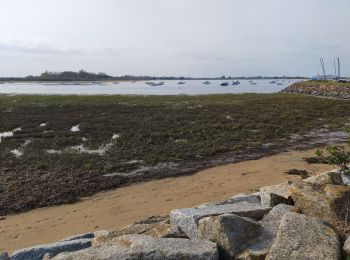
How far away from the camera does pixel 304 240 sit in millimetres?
4730

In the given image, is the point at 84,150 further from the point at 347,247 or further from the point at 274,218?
the point at 347,247

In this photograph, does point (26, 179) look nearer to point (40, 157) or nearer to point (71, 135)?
point (40, 157)

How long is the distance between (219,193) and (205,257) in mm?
6385

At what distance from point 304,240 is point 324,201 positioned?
1.10 meters

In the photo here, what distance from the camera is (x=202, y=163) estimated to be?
15.1 m

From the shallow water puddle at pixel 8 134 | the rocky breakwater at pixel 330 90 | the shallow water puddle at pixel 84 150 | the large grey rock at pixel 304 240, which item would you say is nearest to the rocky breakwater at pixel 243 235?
the large grey rock at pixel 304 240

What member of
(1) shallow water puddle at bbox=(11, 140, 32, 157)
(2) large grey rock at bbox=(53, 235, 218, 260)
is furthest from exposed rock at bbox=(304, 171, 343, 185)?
(1) shallow water puddle at bbox=(11, 140, 32, 157)

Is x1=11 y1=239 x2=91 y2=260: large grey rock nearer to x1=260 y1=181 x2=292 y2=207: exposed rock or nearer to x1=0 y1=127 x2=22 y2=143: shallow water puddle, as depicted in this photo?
x1=260 y1=181 x2=292 y2=207: exposed rock

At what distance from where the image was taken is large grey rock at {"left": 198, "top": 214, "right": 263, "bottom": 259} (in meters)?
4.93

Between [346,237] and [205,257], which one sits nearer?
[205,257]

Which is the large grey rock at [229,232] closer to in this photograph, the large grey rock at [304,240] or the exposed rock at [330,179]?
the large grey rock at [304,240]

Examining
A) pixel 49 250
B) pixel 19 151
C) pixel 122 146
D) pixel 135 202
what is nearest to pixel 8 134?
pixel 19 151

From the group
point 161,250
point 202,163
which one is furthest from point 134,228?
point 202,163

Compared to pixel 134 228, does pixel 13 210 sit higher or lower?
lower
